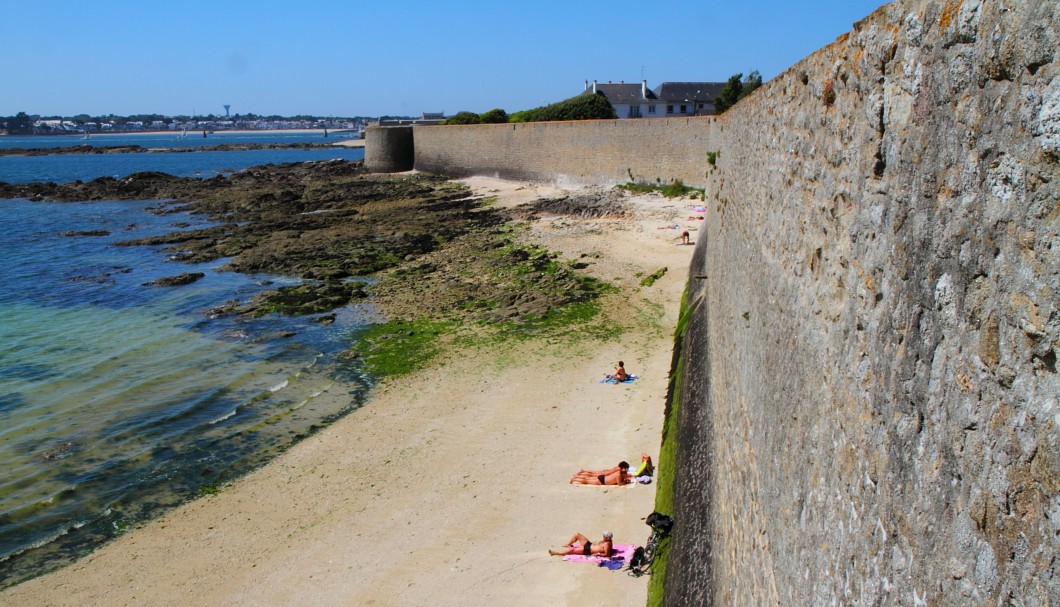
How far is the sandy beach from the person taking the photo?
26.5 ft

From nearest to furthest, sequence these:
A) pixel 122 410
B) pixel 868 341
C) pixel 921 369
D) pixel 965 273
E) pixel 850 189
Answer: pixel 965 273 < pixel 921 369 < pixel 868 341 < pixel 850 189 < pixel 122 410

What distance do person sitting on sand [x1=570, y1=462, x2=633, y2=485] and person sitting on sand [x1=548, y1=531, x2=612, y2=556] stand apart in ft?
3.84

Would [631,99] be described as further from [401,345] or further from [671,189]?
[401,345]

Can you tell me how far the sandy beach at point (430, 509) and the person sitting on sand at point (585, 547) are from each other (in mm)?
182

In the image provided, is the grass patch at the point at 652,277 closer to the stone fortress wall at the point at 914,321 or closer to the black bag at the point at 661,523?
the black bag at the point at 661,523

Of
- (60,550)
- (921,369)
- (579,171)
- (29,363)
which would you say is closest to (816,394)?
(921,369)

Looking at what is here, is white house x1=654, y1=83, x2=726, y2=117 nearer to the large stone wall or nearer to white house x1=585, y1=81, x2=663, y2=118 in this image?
white house x1=585, y1=81, x2=663, y2=118

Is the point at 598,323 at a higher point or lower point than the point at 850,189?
lower

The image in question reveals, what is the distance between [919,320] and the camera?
200 centimetres

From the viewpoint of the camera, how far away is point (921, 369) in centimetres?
198

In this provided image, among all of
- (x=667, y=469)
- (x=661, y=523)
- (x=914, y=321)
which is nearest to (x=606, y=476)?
(x=667, y=469)

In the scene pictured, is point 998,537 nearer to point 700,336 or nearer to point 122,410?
point 700,336

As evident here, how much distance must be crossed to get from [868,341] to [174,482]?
10471mm

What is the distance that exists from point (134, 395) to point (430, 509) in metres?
7.30
